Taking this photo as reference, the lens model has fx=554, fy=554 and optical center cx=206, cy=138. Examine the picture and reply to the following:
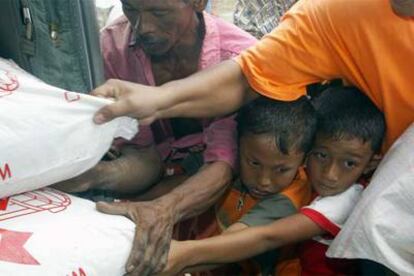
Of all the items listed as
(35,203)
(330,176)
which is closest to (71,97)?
(35,203)

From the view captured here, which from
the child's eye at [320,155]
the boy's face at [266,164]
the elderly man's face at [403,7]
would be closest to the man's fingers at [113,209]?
the boy's face at [266,164]

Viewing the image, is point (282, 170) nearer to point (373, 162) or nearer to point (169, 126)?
point (373, 162)

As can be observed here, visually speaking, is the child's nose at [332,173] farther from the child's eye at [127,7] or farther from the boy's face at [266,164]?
the child's eye at [127,7]

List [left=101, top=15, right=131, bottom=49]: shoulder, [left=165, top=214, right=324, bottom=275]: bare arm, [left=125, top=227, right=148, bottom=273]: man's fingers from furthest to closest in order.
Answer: [left=101, top=15, right=131, bottom=49]: shoulder
[left=165, top=214, right=324, bottom=275]: bare arm
[left=125, top=227, right=148, bottom=273]: man's fingers

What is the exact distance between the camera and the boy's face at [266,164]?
3.73 ft

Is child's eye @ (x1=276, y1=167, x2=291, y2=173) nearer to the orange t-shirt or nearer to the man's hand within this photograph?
the orange t-shirt

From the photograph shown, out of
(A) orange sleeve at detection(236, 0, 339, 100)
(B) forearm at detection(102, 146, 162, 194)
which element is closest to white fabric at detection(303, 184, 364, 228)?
(A) orange sleeve at detection(236, 0, 339, 100)

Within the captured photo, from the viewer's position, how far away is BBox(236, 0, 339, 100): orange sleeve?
106cm

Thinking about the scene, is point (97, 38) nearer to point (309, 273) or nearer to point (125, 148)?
point (125, 148)

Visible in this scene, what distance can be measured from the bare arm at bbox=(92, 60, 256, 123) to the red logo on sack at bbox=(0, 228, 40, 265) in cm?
22

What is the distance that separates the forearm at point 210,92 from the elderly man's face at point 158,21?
0.14 metres

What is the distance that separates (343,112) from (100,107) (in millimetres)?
521

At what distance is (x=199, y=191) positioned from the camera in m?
1.07

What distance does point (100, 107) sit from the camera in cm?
88
